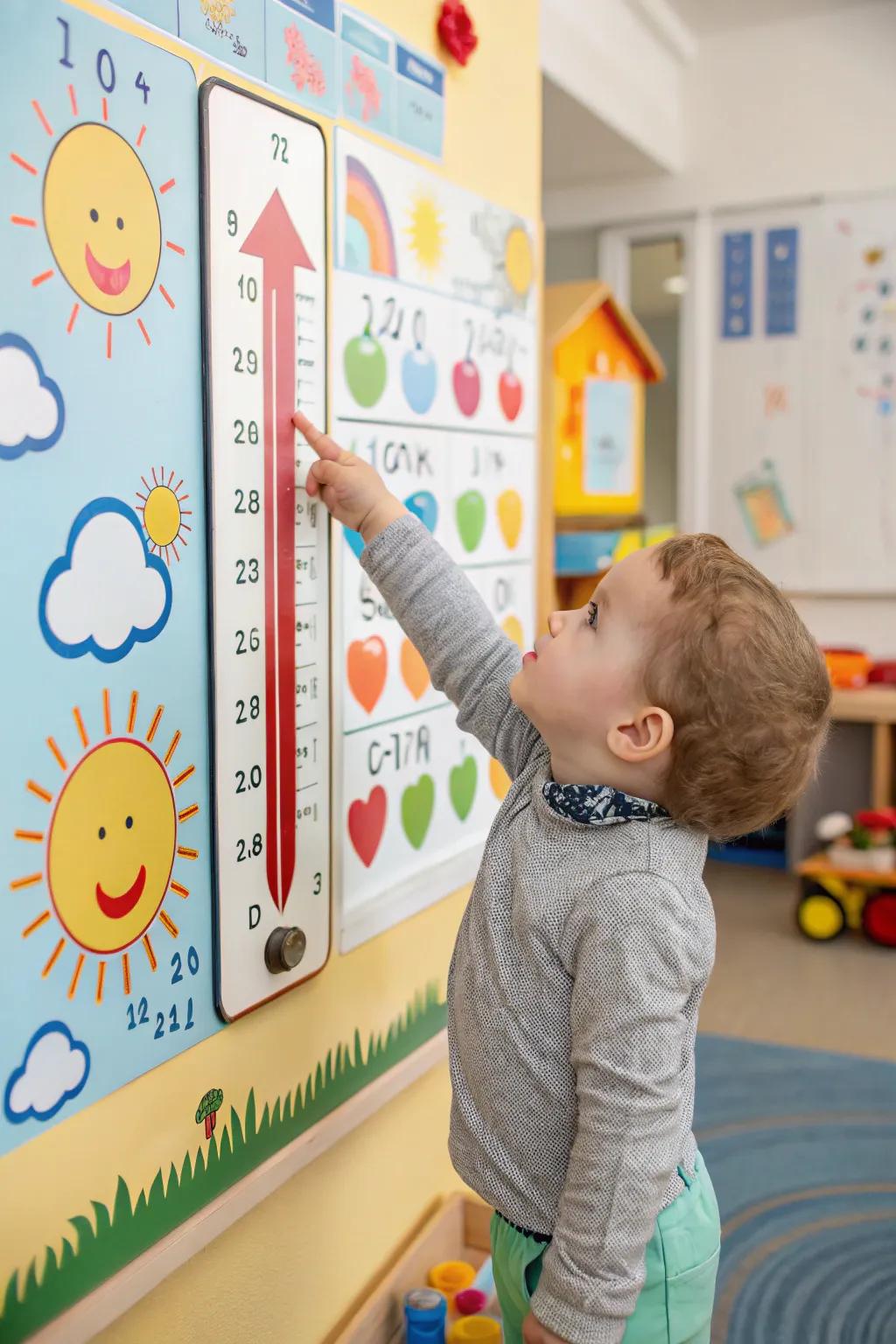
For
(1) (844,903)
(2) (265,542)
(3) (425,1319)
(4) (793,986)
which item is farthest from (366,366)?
(1) (844,903)

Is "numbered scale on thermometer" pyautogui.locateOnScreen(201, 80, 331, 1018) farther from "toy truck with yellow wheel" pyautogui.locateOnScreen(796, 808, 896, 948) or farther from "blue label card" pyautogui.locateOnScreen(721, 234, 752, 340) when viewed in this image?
"blue label card" pyautogui.locateOnScreen(721, 234, 752, 340)

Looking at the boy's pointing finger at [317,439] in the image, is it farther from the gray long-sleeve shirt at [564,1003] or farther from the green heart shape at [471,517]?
the green heart shape at [471,517]

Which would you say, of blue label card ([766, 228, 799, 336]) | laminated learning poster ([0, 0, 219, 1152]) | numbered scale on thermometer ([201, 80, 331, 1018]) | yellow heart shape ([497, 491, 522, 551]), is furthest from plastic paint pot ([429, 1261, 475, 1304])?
blue label card ([766, 228, 799, 336])

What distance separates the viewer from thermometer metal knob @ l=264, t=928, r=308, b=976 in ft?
3.58

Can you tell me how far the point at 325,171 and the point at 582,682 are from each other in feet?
1.76

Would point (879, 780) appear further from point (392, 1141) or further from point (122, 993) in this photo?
point (122, 993)

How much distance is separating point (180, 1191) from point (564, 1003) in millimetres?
347

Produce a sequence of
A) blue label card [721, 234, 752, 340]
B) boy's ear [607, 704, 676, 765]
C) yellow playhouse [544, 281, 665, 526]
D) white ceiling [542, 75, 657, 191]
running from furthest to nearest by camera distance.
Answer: blue label card [721, 234, 752, 340] → white ceiling [542, 75, 657, 191] → yellow playhouse [544, 281, 665, 526] → boy's ear [607, 704, 676, 765]

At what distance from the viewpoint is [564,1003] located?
0.93 metres

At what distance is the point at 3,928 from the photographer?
31.2 inches

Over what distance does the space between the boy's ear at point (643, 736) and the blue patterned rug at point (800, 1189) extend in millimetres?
961

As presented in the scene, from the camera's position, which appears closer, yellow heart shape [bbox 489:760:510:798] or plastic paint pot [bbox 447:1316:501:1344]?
plastic paint pot [bbox 447:1316:501:1344]

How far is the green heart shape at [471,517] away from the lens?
142 cm

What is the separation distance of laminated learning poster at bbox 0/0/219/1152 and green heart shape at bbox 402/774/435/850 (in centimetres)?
38
